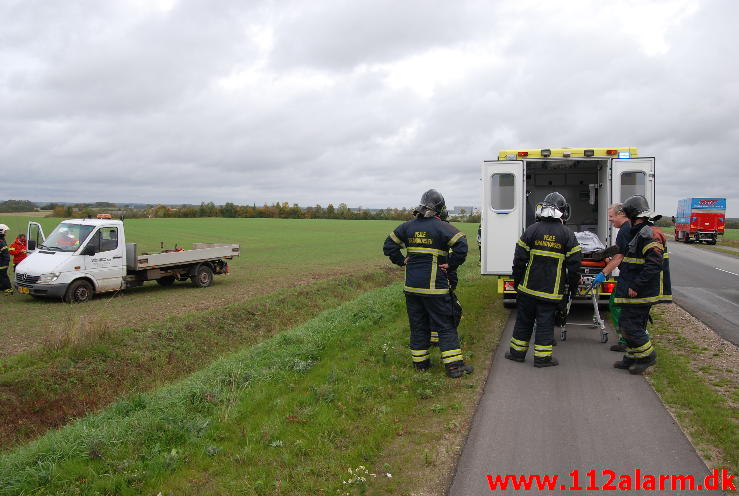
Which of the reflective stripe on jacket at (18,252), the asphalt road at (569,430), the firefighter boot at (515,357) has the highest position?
the reflective stripe on jacket at (18,252)

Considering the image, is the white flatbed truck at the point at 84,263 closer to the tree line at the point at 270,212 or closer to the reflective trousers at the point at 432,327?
the reflective trousers at the point at 432,327

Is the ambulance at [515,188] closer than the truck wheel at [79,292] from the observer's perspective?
Yes

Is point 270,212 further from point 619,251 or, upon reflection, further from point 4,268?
point 619,251

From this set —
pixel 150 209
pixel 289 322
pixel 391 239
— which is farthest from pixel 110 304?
pixel 150 209

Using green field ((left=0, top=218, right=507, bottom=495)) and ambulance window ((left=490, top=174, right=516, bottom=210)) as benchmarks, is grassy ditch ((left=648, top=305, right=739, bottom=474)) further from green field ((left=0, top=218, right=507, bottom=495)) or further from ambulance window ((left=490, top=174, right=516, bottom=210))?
ambulance window ((left=490, top=174, right=516, bottom=210))

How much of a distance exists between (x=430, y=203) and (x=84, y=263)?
1172 cm

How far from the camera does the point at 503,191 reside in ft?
32.6

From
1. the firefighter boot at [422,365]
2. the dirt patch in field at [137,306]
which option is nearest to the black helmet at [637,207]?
the firefighter boot at [422,365]

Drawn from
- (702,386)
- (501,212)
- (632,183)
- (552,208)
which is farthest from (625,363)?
(632,183)

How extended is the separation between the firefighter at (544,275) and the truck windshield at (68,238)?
41.1 ft

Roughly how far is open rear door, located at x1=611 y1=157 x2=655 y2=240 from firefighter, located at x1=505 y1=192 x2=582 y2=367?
3431mm

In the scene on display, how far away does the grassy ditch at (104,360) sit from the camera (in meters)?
7.92

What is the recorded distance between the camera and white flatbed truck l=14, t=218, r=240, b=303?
14.0 metres

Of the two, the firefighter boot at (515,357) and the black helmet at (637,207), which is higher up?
the black helmet at (637,207)
